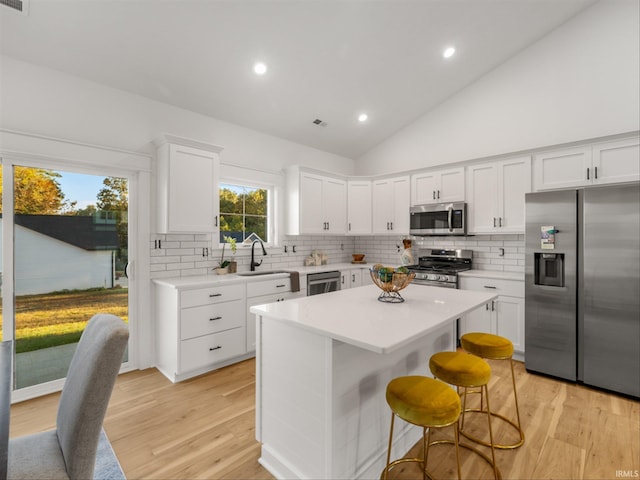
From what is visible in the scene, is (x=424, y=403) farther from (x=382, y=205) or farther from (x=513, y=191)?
(x=382, y=205)

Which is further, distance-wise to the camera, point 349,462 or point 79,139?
point 79,139

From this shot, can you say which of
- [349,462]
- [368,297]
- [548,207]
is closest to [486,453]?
[349,462]

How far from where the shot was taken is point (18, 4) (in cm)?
224

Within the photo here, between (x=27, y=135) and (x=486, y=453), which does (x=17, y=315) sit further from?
(x=486, y=453)

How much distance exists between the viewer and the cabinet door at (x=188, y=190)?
10.6ft

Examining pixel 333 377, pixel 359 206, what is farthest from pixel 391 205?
pixel 333 377

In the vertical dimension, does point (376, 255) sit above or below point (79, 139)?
below

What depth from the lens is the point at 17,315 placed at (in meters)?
2.74

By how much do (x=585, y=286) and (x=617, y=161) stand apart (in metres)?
1.26

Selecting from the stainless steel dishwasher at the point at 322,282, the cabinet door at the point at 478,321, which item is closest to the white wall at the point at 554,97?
the cabinet door at the point at 478,321

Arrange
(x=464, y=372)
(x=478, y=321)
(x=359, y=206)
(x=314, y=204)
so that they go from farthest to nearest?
(x=359, y=206) < (x=314, y=204) < (x=478, y=321) < (x=464, y=372)

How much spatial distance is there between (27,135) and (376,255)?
183 inches

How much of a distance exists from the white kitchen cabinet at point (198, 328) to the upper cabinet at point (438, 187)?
279cm

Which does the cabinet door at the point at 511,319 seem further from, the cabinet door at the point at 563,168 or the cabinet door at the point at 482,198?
the cabinet door at the point at 563,168
